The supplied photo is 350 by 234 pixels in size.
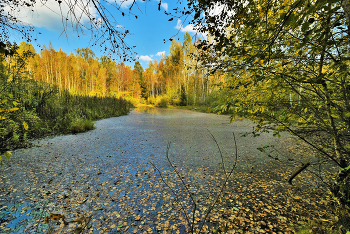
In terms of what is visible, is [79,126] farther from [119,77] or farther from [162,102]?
[119,77]

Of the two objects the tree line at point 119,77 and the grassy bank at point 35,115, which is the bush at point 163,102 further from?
the grassy bank at point 35,115

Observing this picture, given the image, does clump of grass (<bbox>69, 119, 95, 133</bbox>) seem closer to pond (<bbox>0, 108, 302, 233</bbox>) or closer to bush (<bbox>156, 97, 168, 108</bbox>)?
pond (<bbox>0, 108, 302, 233</bbox>)

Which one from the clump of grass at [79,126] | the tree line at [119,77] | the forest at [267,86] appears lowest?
the clump of grass at [79,126]

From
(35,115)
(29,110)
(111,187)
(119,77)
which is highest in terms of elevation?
(119,77)

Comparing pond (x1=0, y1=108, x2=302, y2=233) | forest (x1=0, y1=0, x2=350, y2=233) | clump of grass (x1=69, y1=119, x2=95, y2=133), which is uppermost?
forest (x1=0, y1=0, x2=350, y2=233)

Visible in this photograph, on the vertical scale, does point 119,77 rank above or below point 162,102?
above

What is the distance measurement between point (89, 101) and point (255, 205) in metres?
10.7

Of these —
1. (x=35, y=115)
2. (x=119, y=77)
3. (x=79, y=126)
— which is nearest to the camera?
(x=35, y=115)

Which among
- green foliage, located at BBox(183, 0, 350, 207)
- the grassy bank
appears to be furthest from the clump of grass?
green foliage, located at BBox(183, 0, 350, 207)

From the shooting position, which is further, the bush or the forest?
the bush

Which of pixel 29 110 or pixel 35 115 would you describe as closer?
pixel 35 115


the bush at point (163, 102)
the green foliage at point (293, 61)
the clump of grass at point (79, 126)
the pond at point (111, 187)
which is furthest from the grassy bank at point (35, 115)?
the bush at point (163, 102)

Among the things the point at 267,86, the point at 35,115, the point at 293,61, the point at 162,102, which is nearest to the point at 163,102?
the point at 162,102

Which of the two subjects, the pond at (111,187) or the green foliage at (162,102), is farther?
the green foliage at (162,102)
